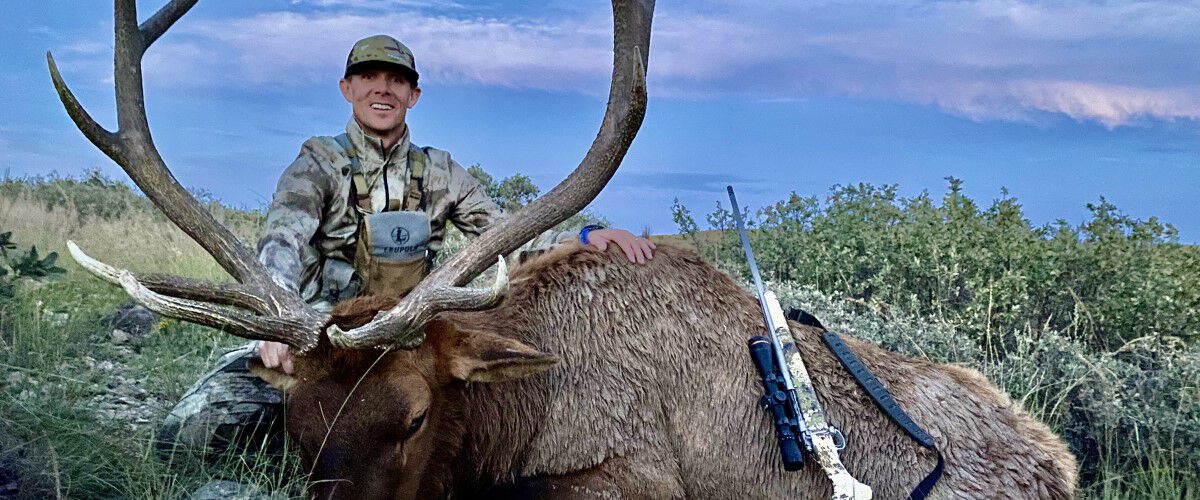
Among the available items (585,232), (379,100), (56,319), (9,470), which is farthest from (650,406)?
(56,319)

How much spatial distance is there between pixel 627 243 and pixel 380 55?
2.18m

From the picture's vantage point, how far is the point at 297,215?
5379mm

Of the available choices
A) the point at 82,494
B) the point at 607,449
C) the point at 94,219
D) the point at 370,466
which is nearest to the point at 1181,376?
the point at 607,449

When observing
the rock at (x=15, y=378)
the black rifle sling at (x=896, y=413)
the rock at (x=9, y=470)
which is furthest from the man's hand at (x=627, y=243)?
the rock at (x=15, y=378)

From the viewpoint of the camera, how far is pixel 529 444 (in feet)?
13.9

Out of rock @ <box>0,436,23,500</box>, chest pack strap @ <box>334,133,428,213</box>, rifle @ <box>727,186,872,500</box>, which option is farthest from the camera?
chest pack strap @ <box>334,133,428,213</box>

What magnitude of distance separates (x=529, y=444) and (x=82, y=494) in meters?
2.29

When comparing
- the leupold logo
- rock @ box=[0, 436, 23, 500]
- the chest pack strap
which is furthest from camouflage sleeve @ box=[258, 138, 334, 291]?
rock @ box=[0, 436, 23, 500]

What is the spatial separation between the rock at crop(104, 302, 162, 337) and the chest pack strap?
3501 millimetres

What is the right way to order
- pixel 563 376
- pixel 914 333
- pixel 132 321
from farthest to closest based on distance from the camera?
pixel 132 321 < pixel 914 333 < pixel 563 376

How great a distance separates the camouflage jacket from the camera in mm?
5352

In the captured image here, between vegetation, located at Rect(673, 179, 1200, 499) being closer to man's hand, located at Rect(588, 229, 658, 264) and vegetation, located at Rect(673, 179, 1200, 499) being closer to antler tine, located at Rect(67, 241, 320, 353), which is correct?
man's hand, located at Rect(588, 229, 658, 264)

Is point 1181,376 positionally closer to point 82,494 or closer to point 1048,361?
point 1048,361

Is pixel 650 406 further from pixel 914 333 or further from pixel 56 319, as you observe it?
pixel 56 319
